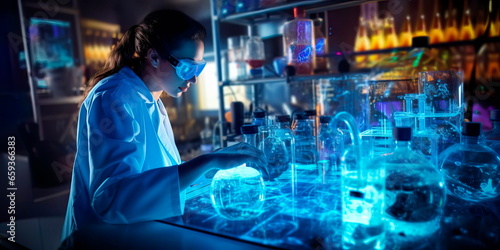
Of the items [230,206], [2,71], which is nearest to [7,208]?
[2,71]

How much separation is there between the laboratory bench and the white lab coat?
58 mm

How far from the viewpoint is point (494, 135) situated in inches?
46.2

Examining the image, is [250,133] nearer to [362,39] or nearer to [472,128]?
[472,128]

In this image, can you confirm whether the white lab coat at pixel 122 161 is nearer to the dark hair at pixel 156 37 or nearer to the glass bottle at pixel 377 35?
the dark hair at pixel 156 37

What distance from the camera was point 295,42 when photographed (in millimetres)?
1730

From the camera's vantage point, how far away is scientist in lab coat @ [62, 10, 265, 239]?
2.99ft

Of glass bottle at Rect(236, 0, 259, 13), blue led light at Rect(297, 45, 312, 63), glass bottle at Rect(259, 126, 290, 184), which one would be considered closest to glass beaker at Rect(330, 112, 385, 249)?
glass bottle at Rect(259, 126, 290, 184)

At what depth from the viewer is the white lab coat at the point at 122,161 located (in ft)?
2.97

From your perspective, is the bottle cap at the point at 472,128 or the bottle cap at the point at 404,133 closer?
the bottle cap at the point at 404,133

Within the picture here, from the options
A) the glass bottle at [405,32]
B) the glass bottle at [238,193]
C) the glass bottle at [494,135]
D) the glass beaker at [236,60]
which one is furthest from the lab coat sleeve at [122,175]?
the glass bottle at [405,32]

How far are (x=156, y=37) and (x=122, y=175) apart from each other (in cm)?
58

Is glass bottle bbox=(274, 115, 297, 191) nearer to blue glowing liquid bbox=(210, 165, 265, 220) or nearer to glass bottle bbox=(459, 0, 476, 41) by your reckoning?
blue glowing liquid bbox=(210, 165, 265, 220)

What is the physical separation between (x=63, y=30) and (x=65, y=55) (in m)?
0.27

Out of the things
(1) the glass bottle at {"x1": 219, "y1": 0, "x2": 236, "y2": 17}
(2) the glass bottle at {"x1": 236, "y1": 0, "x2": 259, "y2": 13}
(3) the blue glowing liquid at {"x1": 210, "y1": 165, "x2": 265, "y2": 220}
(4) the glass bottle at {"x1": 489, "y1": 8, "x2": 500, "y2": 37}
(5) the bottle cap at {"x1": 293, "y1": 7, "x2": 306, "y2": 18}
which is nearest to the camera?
(3) the blue glowing liquid at {"x1": 210, "y1": 165, "x2": 265, "y2": 220}
